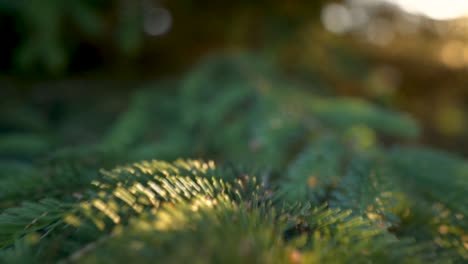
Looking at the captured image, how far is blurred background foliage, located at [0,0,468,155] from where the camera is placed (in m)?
1.29

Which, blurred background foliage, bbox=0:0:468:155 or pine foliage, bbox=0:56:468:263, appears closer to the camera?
pine foliage, bbox=0:56:468:263

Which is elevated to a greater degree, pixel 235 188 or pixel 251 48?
pixel 251 48

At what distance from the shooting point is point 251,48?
5.52 feet

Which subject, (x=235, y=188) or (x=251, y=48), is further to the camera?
(x=251, y=48)

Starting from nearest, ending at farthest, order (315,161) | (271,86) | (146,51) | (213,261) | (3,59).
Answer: (213,261)
(315,161)
(271,86)
(3,59)
(146,51)

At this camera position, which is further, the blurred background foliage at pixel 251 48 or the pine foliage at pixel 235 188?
the blurred background foliage at pixel 251 48

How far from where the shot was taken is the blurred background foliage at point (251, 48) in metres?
1.29

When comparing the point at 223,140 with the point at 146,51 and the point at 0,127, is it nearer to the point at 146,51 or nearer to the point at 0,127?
the point at 0,127

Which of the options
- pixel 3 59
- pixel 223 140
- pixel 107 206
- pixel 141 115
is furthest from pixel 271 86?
pixel 3 59

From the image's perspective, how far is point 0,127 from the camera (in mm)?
1182

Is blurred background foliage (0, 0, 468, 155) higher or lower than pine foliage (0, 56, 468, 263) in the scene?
higher

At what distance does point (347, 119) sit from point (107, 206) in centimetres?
77

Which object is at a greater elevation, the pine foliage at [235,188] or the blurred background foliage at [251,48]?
the blurred background foliage at [251,48]

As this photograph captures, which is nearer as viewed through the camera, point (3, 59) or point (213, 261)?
point (213, 261)
